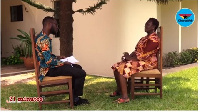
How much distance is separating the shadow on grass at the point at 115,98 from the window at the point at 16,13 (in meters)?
5.69

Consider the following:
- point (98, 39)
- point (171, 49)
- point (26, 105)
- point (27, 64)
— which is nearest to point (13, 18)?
point (27, 64)

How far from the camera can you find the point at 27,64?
9859 millimetres

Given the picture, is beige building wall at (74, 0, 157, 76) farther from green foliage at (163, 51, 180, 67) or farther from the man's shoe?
the man's shoe

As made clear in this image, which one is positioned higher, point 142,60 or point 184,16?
point 184,16

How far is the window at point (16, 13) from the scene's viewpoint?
1173 centimetres

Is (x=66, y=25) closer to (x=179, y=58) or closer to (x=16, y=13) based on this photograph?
(x=179, y=58)

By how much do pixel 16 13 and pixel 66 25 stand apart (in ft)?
21.0

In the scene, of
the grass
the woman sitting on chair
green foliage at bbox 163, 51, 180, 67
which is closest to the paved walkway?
green foliage at bbox 163, 51, 180, 67

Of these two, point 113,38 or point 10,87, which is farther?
point 113,38

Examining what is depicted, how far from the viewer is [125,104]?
4.79 m

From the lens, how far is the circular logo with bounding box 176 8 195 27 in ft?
31.7

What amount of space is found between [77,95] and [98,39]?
337 centimetres

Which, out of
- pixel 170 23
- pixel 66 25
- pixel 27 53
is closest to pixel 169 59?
pixel 170 23

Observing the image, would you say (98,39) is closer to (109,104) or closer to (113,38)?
(113,38)
